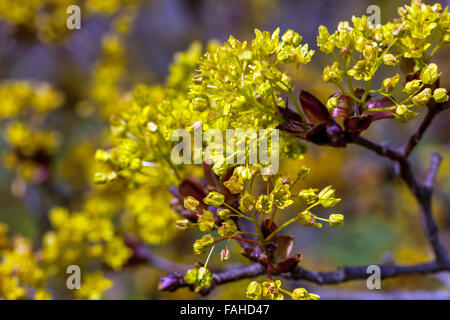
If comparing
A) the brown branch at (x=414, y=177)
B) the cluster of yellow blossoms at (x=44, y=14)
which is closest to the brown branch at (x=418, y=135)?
the brown branch at (x=414, y=177)

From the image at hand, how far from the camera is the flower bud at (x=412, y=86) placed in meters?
0.67

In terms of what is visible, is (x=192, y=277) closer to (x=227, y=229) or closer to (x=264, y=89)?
(x=227, y=229)

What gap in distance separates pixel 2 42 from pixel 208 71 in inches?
59.2

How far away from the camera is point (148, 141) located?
819 mm

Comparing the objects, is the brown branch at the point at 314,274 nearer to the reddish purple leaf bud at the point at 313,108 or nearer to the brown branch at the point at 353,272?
the brown branch at the point at 353,272

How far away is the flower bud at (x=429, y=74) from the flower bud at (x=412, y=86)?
0.04 feet

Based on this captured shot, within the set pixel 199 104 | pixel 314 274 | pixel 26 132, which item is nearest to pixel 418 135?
pixel 314 274

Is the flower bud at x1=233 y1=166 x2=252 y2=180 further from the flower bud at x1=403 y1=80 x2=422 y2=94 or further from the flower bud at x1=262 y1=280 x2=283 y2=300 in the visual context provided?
the flower bud at x1=403 y1=80 x2=422 y2=94

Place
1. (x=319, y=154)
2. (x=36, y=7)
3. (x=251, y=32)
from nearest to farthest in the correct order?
(x=36, y=7)
(x=319, y=154)
(x=251, y=32)

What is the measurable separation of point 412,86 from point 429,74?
0.11 feet

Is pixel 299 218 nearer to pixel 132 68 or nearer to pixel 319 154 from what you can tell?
pixel 319 154

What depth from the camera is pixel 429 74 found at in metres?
0.67

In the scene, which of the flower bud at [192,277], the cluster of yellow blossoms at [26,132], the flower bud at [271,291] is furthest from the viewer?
the cluster of yellow blossoms at [26,132]
